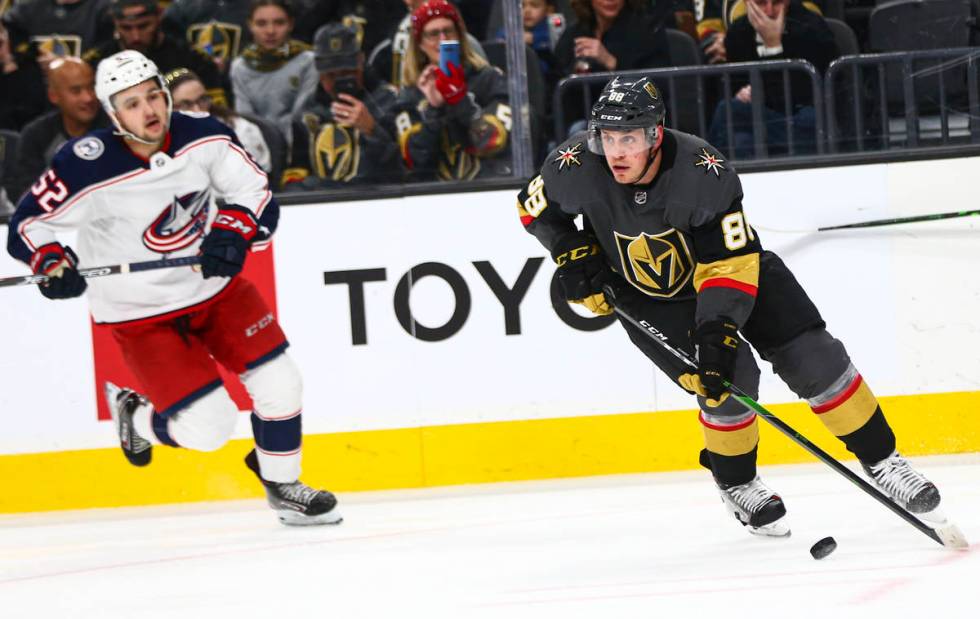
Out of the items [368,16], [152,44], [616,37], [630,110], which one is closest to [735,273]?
[630,110]

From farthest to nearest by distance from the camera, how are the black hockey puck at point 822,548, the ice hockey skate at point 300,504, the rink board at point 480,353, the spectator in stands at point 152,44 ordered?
the spectator in stands at point 152,44 < the rink board at point 480,353 < the ice hockey skate at point 300,504 < the black hockey puck at point 822,548

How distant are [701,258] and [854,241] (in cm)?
148

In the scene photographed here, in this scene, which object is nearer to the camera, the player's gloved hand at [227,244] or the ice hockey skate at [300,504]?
the player's gloved hand at [227,244]

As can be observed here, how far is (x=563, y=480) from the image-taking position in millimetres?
4535

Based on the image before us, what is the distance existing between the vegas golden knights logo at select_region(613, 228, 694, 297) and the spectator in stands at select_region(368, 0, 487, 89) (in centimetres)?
163

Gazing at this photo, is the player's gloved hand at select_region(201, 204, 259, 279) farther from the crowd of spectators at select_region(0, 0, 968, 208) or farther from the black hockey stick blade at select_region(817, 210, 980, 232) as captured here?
the black hockey stick blade at select_region(817, 210, 980, 232)

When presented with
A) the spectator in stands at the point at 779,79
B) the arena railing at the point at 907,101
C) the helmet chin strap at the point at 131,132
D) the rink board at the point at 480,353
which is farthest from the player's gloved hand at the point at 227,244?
the arena railing at the point at 907,101

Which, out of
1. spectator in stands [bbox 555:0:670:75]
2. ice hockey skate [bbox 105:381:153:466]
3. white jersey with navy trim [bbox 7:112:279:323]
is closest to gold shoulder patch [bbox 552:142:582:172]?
white jersey with navy trim [bbox 7:112:279:323]

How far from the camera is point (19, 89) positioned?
490 cm

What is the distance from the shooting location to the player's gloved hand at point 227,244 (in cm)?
381

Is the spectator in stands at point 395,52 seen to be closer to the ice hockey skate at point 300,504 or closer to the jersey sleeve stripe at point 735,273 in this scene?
the ice hockey skate at point 300,504

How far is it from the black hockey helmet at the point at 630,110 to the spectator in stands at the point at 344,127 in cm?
161

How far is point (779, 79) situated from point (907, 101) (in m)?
0.40

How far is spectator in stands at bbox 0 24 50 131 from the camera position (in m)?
4.84
